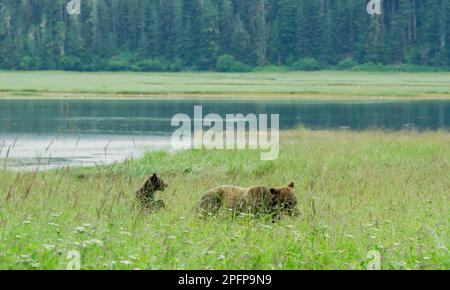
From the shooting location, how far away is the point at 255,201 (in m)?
10.9

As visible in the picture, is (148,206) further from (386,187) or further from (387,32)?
(387,32)

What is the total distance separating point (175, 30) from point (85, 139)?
8307cm

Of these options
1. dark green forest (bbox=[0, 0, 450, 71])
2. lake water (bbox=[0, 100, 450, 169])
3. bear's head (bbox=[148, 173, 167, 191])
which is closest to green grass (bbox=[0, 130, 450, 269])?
bear's head (bbox=[148, 173, 167, 191])

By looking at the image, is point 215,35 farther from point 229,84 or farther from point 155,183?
point 155,183

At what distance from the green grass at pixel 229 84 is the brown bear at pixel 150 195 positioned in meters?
61.9

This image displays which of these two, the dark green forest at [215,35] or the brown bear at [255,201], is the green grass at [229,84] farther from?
the brown bear at [255,201]

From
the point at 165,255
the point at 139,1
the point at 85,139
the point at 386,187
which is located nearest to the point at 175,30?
the point at 139,1

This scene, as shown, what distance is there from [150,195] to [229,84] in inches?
3011

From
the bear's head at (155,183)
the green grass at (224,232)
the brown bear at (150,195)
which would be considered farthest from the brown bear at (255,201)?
the bear's head at (155,183)

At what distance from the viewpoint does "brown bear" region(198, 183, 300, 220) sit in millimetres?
11031

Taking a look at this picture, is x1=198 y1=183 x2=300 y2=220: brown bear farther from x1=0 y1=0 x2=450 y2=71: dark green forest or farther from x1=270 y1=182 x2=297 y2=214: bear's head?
x1=0 y1=0 x2=450 y2=71: dark green forest

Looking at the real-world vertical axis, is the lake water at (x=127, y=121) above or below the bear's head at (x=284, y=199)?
below

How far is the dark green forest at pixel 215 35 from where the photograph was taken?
371 ft

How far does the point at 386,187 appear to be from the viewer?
15180mm
